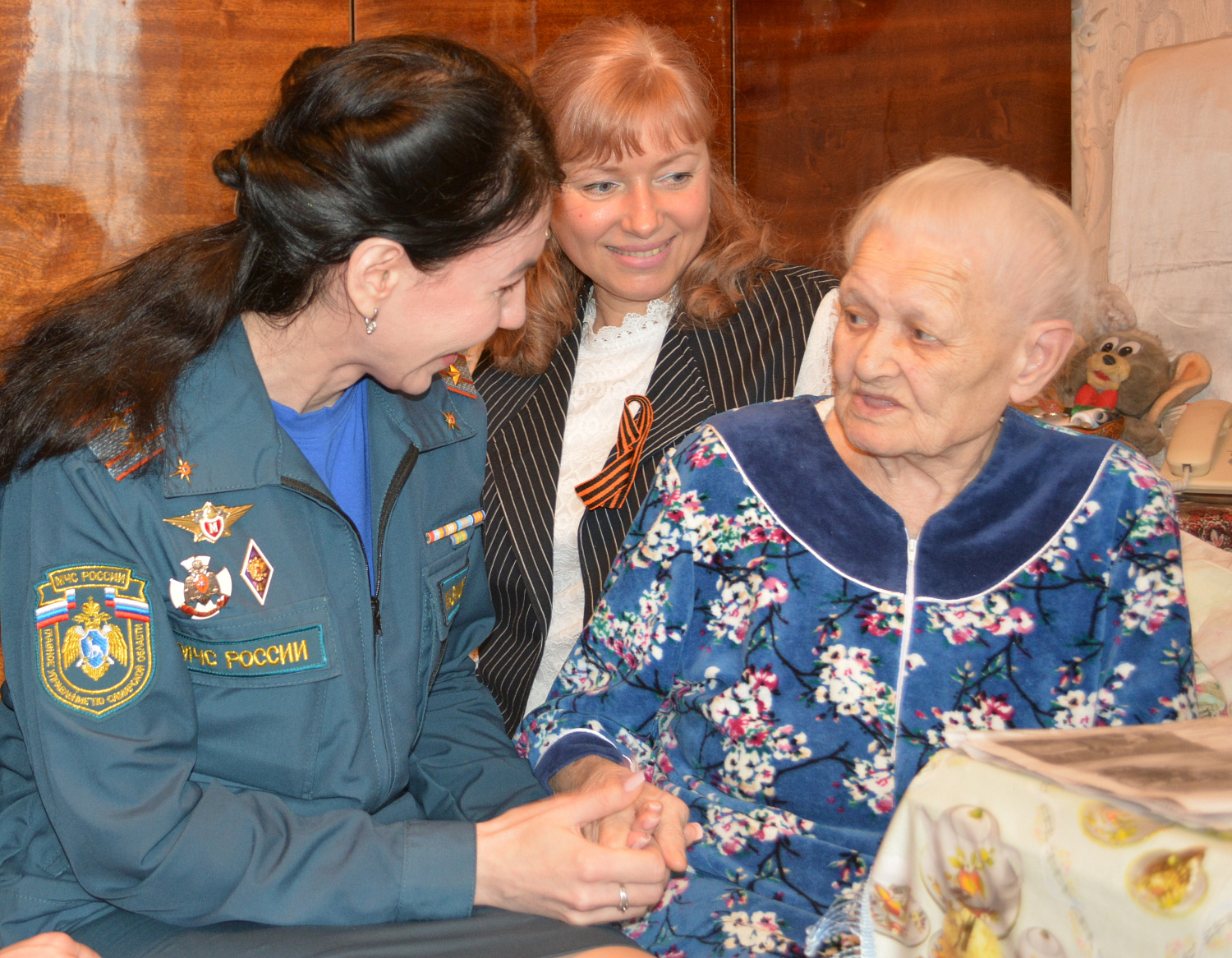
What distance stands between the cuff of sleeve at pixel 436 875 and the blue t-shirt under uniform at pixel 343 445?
0.33 m

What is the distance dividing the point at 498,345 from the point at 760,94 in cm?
162

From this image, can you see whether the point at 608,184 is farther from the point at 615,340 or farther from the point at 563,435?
the point at 563,435

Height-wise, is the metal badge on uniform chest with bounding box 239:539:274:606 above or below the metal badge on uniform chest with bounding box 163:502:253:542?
below

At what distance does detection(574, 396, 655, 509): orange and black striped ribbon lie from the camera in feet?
5.70

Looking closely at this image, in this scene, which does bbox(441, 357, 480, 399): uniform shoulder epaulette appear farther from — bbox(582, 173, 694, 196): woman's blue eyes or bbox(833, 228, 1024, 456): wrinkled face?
bbox(833, 228, 1024, 456): wrinkled face

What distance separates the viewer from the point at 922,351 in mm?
1341

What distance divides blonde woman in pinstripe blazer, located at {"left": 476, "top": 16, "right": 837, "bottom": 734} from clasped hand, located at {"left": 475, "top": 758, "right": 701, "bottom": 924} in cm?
54

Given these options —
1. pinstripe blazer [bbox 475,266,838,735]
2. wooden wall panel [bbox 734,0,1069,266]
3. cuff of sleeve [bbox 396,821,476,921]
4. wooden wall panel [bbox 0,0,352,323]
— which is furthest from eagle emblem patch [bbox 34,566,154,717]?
wooden wall panel [bbox 734,0,1069,266]

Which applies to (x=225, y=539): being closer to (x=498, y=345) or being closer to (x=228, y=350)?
(x=228, y=350)

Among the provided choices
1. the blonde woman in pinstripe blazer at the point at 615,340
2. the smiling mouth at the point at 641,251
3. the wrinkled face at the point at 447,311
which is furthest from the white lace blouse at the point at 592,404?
the wrinkled face at the point at 447,311

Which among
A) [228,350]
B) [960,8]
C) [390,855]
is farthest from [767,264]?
[960,8]

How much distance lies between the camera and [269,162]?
49.1 inches

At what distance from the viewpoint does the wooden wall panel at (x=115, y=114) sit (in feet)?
7.94

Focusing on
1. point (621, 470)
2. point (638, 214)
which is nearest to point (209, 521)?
point (621, 470)
